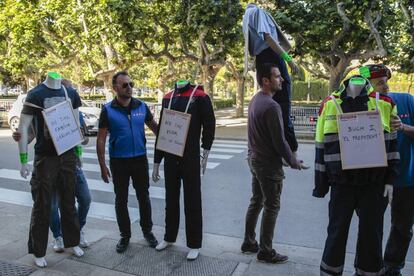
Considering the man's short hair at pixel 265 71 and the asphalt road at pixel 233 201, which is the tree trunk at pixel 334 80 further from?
the man's short hair at pixel 265 71

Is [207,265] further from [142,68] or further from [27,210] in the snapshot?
[142,68]

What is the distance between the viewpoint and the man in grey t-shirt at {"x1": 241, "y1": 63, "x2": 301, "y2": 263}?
368cm

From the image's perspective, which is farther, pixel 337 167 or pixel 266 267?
pixel 266 267

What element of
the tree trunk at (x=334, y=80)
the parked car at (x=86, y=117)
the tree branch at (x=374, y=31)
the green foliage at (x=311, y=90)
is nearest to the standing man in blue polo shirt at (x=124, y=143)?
the tree branch at (x=374, y=31)

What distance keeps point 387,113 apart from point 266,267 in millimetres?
1786

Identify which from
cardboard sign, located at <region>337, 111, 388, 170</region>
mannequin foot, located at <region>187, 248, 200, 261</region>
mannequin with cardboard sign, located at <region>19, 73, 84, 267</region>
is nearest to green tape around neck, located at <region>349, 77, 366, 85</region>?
cardboard sign, located at <region>337, 111, 388, 170</region>

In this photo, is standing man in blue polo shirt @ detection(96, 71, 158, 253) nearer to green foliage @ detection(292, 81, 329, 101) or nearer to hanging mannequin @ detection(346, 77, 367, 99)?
hanging mannequin @ detection(346, 77, 367, 99)

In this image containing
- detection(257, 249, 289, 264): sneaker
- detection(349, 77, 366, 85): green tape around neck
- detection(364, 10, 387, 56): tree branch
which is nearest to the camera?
detection(349, 77, 366, 85): green tape around neck

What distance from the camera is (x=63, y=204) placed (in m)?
4.13

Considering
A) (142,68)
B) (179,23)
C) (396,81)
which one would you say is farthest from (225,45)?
(142,68)

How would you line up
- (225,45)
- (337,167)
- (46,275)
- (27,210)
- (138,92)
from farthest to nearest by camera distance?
1. (138,92)
2. (225,45)
3. (27,210)
4. (46,275)
5. (337,167)

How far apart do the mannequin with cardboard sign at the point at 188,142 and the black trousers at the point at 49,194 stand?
926mm

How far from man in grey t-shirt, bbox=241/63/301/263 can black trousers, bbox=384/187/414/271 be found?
881 millimetres

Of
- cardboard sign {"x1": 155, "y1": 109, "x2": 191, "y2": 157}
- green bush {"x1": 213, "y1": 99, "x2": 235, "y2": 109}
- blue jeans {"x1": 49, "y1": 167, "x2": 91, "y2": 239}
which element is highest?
cardboard sign {"x1": 155, "y1": 109, "x2": 191, "y2": 157}
